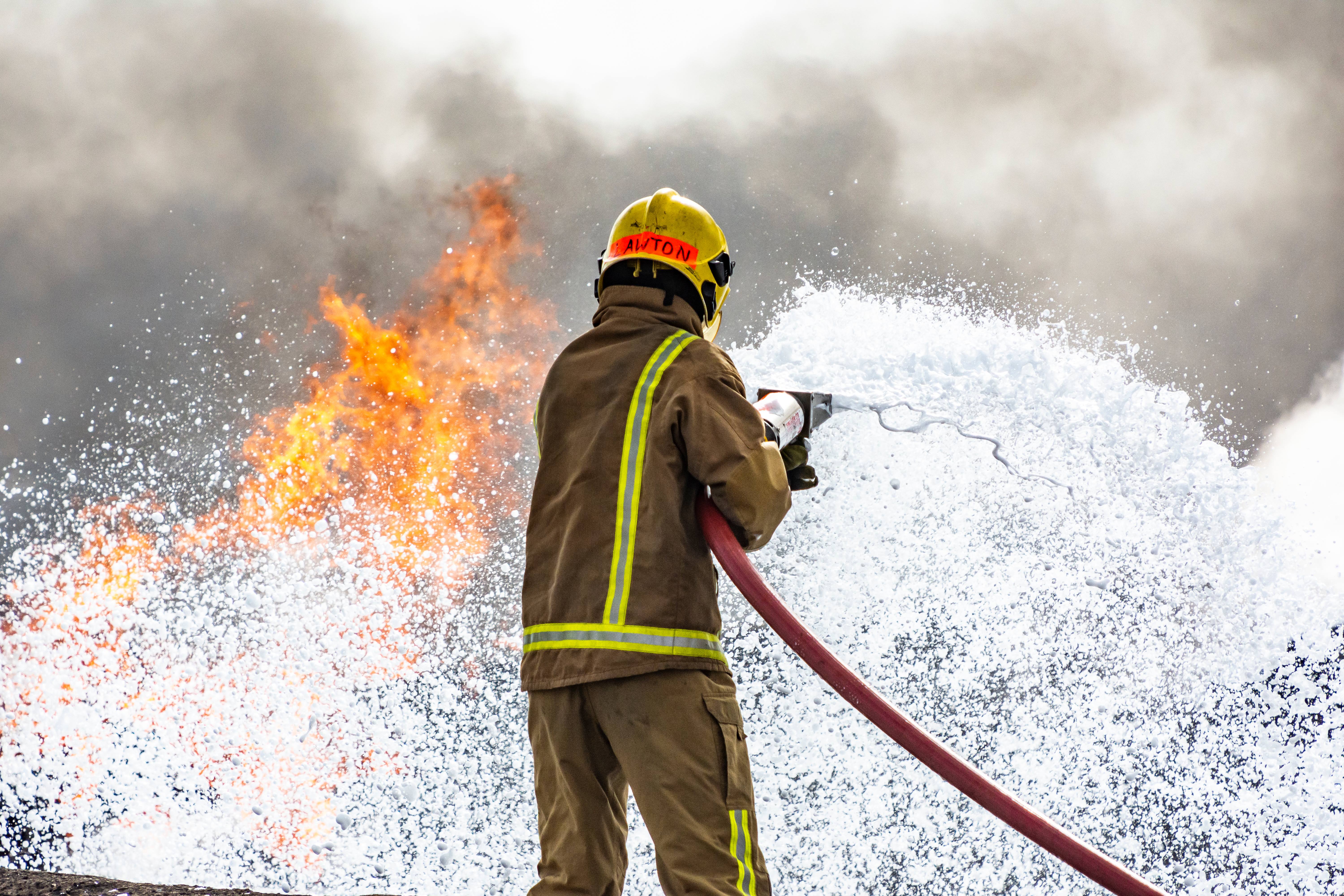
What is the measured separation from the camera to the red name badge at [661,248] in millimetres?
2404

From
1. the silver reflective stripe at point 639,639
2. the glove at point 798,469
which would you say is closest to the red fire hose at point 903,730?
the silver reflective stripe at point 639,639

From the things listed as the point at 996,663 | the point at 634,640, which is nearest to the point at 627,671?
the point at 634,640

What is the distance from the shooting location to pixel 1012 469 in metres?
4.93

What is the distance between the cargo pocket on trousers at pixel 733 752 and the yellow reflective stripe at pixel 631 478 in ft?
1.05

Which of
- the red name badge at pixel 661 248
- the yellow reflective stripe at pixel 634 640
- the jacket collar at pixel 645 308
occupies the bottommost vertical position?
the yellow reflective stripe at pixel 634 640

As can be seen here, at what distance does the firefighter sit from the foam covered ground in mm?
2522

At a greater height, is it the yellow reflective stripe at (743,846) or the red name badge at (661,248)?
the red name badge at (661,248)

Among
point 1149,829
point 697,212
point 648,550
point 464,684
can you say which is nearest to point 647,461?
point 648,550

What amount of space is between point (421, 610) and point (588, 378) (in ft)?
13.1

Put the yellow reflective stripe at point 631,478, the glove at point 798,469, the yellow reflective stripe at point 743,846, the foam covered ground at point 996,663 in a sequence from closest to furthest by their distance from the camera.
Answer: the yellow reflective stripe at point 743,846, the yellow reflective stripe at point 631,478, the glove at point 798,469, the foam covered ground at point 996,663

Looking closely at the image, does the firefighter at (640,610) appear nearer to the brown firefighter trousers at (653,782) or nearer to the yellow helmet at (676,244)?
the brown firefighter trousers at (653,782)

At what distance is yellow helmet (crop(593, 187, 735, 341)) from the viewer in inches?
95.0

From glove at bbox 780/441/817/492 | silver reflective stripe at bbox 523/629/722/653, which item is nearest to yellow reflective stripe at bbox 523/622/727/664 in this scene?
silver reflective stripe at bbox 523/629/722/653

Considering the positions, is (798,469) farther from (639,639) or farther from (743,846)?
(743,846)
